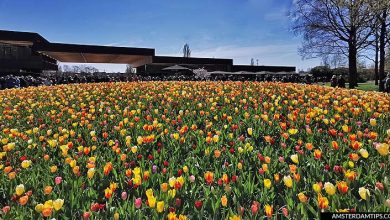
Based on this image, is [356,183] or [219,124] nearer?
[356,183]

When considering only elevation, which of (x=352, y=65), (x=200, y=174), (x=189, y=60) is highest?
(x=189, y=60)

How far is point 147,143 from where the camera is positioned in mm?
4891

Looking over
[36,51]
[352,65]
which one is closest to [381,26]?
[352,65]

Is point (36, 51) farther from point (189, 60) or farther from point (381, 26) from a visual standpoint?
point (381, 26)

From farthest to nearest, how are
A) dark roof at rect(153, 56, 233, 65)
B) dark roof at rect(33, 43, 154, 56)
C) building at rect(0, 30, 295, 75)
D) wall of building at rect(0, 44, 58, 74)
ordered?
dark roof at rect(153, 56, 233, 65) < dark roof at rect(33, 43, 154, 56) < building at rect(0, 30, 295, 75) < wall of building at rect(0, 44, 58, 74)

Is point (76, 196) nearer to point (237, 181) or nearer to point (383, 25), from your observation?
point (237, 181)

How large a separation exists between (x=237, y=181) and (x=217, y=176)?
29 cm

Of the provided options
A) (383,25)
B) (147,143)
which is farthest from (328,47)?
(147,143)

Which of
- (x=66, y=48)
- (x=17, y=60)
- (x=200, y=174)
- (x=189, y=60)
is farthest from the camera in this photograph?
(x=189, y=60)

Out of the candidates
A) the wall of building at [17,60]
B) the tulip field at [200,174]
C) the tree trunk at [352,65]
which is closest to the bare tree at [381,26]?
the tree trunk at [352,65]

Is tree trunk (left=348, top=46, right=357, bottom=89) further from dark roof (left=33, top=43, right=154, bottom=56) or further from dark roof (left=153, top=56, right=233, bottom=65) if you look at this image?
dark roof (left=153, top=56, right=233, bottom=65)

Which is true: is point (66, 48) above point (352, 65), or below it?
above

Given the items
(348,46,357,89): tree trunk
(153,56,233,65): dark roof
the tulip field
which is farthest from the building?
the tulip field

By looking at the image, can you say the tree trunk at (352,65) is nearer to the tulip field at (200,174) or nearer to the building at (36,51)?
the building at (36,51)
